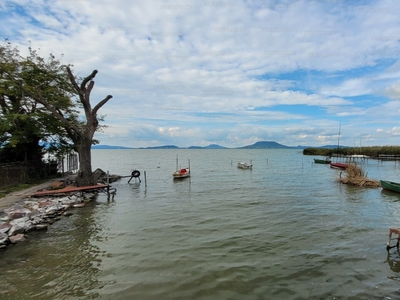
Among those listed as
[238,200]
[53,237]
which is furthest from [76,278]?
[238,200]

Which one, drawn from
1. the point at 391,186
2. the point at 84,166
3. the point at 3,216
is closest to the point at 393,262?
the point at 3,216

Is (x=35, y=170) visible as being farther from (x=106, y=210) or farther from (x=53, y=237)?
(x=53, y=237)

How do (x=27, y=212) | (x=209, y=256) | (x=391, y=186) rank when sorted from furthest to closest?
(x=391, y=186), (x=27, y=212), (x=209, y=256)

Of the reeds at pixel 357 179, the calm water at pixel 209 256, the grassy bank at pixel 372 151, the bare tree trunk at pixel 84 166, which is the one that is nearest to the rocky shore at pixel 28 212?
the calm water at pixel 209 256

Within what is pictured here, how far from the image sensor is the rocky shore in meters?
9.68

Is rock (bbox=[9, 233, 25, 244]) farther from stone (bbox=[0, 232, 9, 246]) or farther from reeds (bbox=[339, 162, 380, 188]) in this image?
reeds (bbox=[339, 162, 380, 188])

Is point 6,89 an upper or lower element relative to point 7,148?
upper

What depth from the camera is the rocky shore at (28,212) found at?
31.7ft

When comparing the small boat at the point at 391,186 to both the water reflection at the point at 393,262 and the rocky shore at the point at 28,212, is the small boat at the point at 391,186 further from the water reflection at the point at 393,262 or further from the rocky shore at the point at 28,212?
the rocky shore at the point at 28,212

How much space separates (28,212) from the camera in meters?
11.9

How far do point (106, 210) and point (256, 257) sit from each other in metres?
10.5

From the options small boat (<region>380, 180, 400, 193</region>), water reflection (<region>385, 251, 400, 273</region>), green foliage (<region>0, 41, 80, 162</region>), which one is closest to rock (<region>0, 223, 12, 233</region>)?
green foliage (<region>0, 41, 80, 162</region>)

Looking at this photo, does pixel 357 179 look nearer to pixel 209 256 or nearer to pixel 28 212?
pixel 209 256

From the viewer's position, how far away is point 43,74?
2039 centimetres
